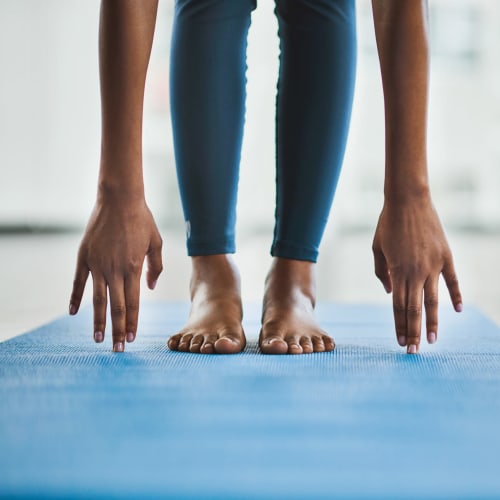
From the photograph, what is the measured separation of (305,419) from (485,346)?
1.94 feet

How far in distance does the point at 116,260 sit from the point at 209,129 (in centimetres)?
37

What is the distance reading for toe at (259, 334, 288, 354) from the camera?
108cm

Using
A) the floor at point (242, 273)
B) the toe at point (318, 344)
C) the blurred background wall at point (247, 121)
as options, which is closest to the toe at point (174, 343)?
the toe at point (318, 344)

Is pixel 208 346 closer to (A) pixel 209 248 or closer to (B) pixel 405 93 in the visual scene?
(A) pixel 209 248

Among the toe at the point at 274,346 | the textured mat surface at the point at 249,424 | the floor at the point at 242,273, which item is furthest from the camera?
the floor at the point at 242,273

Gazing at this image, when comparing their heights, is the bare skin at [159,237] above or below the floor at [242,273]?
above

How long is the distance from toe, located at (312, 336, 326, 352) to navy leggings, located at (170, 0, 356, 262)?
7.7 inches

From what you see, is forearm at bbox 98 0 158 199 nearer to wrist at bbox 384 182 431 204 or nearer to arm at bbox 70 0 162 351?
arm at bbox 70 0 162 351

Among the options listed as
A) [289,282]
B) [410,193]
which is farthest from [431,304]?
[289,282]

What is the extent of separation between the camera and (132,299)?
0.99 m

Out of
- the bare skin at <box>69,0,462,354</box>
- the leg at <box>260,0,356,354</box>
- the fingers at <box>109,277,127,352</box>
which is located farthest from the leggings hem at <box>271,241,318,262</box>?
the fingers at <box>109,277,127,352</box>

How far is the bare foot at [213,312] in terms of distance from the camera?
110cm

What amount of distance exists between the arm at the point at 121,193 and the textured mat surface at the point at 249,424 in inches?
3.4

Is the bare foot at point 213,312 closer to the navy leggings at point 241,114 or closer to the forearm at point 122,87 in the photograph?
the navy leggings at point 241,114
